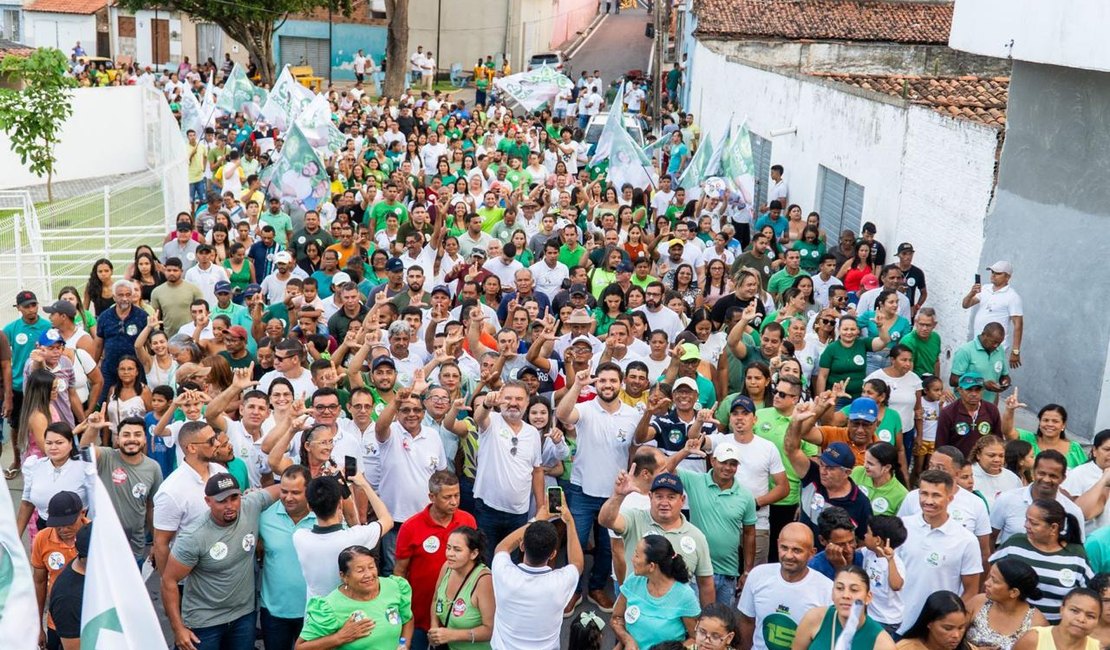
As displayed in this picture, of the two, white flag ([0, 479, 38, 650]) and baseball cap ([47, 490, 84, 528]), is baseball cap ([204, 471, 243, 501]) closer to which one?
baseball cap ([47, 490, 84, 528])

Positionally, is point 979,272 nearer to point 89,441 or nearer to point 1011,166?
point 1011,166

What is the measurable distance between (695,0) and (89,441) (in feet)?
88.6

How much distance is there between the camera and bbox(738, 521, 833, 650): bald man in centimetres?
633

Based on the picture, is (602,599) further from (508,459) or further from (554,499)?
(508,459)

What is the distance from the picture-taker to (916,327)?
10.5m

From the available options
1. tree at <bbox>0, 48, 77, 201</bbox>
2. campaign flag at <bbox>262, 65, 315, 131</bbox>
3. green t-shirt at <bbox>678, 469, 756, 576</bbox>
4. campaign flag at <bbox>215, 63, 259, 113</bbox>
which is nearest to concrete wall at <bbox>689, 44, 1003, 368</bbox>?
green t-shirt at <bbox>678, 469, 756, 576</bbox>

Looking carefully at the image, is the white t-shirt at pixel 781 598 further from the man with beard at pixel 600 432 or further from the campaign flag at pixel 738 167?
the campaign flag at pixel 738 167

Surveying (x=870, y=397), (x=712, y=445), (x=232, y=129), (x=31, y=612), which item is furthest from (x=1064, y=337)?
(x=232, y=129)

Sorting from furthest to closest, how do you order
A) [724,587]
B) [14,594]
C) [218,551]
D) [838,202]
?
[838,202] < [724,587] < [218,551] < [14,594]

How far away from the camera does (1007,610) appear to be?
628 cm

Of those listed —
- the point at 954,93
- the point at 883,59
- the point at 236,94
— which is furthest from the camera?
the point at 883,59

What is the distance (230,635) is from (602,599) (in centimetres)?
275

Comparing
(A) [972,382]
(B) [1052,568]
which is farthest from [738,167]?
(B) [1052,568]

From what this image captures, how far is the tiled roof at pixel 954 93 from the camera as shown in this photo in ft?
53.8
